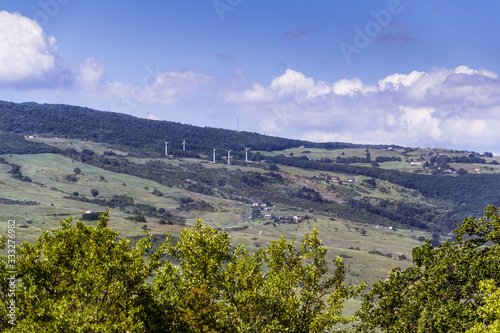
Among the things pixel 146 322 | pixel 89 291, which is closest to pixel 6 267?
pixel 89 291

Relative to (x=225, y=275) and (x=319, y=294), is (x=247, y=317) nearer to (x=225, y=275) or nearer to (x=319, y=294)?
(x=225, y=275)

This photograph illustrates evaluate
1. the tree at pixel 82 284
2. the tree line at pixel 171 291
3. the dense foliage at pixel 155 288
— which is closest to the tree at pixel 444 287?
the tree line at pixel 171 291

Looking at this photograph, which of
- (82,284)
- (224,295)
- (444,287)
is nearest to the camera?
(82,284)

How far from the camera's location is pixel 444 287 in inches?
1168

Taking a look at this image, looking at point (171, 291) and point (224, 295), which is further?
point (171, 291)

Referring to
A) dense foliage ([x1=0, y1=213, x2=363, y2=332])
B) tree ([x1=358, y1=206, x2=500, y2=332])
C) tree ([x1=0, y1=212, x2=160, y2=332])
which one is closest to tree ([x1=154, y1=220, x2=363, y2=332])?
dense foliage ([x1=0, y1=213, x2=363, y2=332])

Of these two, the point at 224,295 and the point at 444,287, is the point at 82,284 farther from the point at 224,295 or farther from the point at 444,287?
the point at 444,287

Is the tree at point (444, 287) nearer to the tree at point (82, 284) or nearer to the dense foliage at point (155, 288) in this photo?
the dense foliage at point (155, 288)

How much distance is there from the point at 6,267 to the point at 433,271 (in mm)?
26204

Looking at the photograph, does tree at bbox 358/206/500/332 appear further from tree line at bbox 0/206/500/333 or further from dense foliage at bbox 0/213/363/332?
dense foliage at bbox 0/213/363/332

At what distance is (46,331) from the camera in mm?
18875

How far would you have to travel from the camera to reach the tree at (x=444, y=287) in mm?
26141

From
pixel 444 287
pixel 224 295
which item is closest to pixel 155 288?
pixel 224 295

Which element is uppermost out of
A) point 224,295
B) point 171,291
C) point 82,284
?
point 82,284
